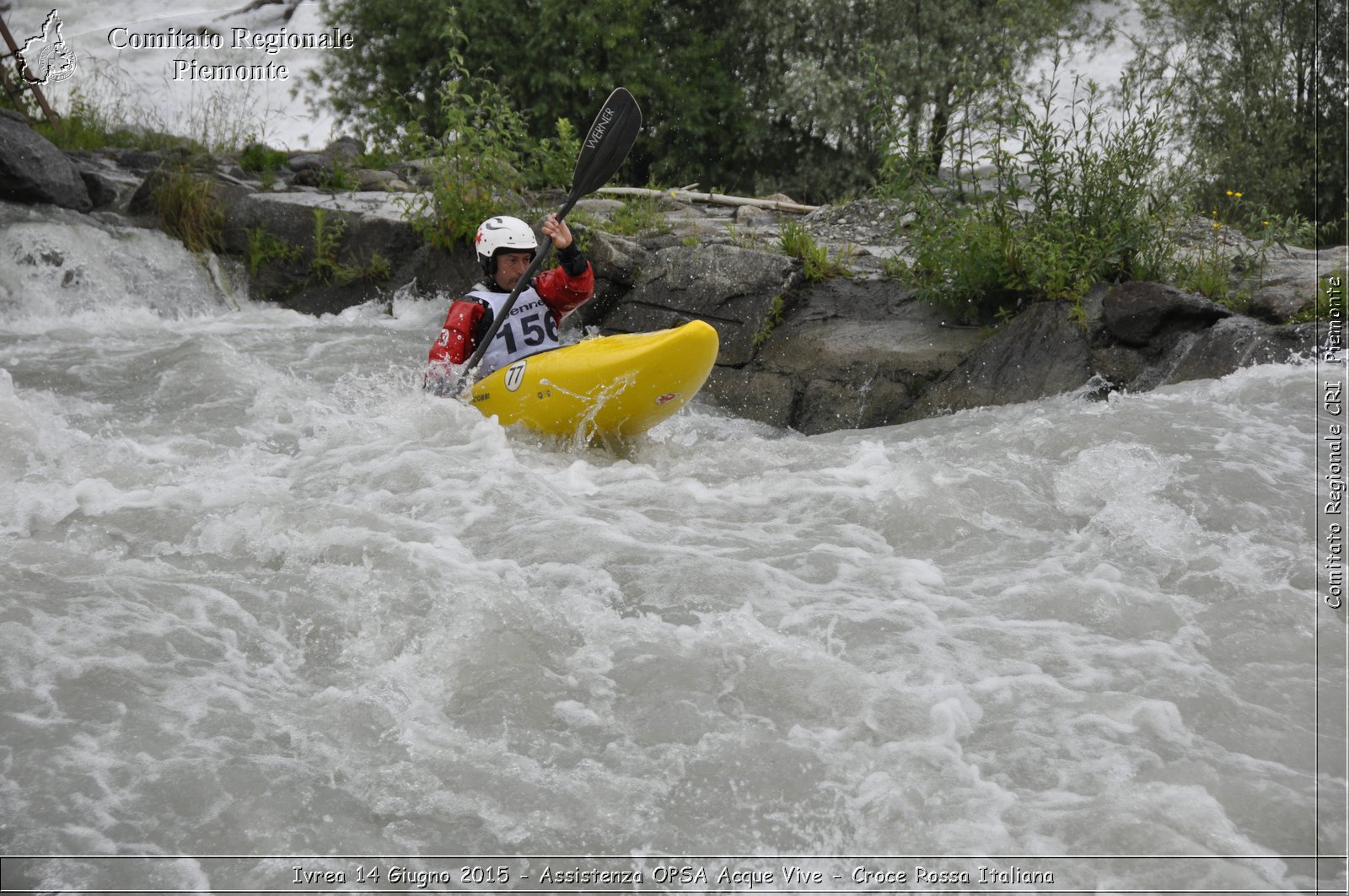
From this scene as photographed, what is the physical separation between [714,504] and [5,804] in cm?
235

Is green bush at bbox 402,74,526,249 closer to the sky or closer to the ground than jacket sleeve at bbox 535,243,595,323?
closer to the sky

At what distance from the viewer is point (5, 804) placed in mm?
2297

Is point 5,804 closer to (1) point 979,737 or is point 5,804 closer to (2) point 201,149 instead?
(1) point 979,737

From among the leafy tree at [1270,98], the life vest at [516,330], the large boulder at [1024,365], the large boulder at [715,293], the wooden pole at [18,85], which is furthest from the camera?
the leafy tree at [1270,98]

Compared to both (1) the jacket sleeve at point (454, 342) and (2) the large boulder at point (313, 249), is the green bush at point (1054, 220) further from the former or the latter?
(2) the large boulder at point (313, 249)

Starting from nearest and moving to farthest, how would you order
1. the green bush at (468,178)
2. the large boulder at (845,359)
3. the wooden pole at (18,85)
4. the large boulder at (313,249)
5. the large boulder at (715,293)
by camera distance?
the large boulder at (845,359)
the large boulder at (715,293)
the green bush at (468,178)
the large boulder at (313,249)
the wooden pole at (18,85)

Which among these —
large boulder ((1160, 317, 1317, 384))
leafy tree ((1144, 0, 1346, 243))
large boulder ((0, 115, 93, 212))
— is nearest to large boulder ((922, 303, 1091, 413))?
large boulder ((1160, 317, 1317, 384))

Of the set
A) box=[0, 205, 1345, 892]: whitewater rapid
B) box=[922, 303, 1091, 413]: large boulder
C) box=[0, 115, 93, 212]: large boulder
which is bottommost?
box=[0, 205, 1345, 892]: whitewater rapid

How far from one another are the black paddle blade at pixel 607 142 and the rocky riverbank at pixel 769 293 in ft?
4.03

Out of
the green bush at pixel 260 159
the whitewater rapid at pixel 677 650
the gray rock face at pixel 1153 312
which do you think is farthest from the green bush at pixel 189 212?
the gray rock face at pixel 1153 312

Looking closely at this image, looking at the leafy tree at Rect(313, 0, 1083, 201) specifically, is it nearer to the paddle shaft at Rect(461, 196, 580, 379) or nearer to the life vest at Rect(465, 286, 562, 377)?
the life vest at Rect(465, 286, 562, 377)

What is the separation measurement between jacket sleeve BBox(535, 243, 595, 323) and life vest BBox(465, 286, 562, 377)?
11cm

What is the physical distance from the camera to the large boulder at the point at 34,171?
24.5 feet

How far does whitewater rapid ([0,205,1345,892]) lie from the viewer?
2.32 metres
